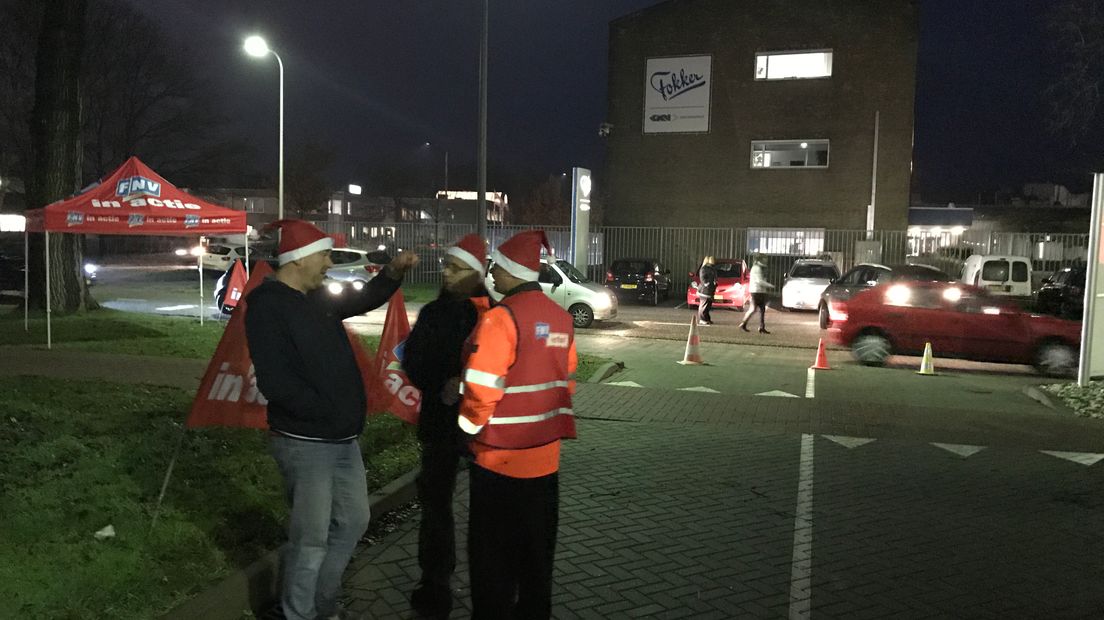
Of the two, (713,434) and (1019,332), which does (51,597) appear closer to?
(713,434)

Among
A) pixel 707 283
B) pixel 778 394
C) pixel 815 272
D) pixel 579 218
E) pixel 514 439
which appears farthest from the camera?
pixel 579 218

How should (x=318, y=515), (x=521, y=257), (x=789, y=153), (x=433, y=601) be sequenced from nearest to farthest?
(x=521, y=257), (x=318, y=515), (x=433, y=601), (x=789, y=153)

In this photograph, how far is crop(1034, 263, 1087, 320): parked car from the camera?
20.8m

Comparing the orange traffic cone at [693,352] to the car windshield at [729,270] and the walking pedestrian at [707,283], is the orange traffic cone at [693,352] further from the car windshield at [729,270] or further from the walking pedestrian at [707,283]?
the car windshield at [729,270]

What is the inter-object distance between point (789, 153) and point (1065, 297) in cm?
1434

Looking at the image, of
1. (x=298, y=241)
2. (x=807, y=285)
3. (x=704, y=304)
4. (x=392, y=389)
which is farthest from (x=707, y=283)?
(x=298, y=241)

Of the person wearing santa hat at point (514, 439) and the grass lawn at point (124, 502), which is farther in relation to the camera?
the grass lawn at point (124, 502)

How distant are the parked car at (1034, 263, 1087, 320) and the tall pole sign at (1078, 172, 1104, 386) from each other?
31.4ft

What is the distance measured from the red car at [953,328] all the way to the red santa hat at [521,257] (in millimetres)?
12138

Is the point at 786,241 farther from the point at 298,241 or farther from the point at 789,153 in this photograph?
the point at 298,241

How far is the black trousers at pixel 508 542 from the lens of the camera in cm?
336

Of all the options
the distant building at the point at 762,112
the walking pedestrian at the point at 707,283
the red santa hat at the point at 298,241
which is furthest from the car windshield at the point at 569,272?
the distant building at the point at 762,112

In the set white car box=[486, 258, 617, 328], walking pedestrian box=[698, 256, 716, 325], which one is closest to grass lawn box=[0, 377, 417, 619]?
white car box=[486, 258, 617, 328]

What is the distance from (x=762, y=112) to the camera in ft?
113
